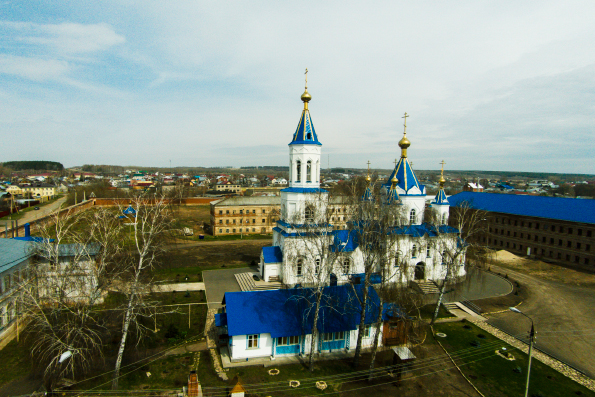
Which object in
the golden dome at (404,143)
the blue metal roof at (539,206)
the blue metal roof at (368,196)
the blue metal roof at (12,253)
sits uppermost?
the golden dome at (404,143)

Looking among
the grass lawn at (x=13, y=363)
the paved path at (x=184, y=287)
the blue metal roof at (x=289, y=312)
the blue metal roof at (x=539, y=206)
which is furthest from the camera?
Result: the blue metal roof at (x=539, y=206)

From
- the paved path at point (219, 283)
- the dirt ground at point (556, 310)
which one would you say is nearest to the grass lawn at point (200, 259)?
the paved path at point (219, 283)

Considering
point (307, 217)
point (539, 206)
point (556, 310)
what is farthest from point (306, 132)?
point (539, 206)

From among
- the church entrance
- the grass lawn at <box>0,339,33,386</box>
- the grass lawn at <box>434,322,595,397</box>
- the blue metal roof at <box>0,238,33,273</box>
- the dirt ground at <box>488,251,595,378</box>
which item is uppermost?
the blue metal roof at <box>0,238,33,273</box>

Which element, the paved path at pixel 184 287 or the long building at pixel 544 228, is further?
the long building at pixel 544 228

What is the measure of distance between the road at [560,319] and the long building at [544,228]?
646 centimetres

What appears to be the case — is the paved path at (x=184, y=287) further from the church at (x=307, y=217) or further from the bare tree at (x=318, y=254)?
the bare tree at (x=318, y=254)

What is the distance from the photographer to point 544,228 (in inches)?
1394

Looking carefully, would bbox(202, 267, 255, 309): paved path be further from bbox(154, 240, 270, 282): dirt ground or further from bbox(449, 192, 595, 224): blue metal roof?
bbox(449, 192, 595, 224): blue metal roof

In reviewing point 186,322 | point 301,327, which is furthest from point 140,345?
point 301,327

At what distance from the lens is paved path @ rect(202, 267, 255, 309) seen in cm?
2358

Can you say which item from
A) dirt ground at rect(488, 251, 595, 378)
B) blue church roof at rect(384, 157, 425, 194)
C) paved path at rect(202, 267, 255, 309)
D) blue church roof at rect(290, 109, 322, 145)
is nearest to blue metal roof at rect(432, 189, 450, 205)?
blue church roof at rect(384, 157, 425, 194)

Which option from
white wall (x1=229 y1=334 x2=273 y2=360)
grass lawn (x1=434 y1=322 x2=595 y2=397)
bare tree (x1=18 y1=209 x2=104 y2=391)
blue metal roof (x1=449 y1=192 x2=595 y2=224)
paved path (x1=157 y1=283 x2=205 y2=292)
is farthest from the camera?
blue metal roof (x1=449 y1=192 x2=595 y2=224)

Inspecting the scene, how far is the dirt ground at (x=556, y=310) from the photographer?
1794 centimetres
